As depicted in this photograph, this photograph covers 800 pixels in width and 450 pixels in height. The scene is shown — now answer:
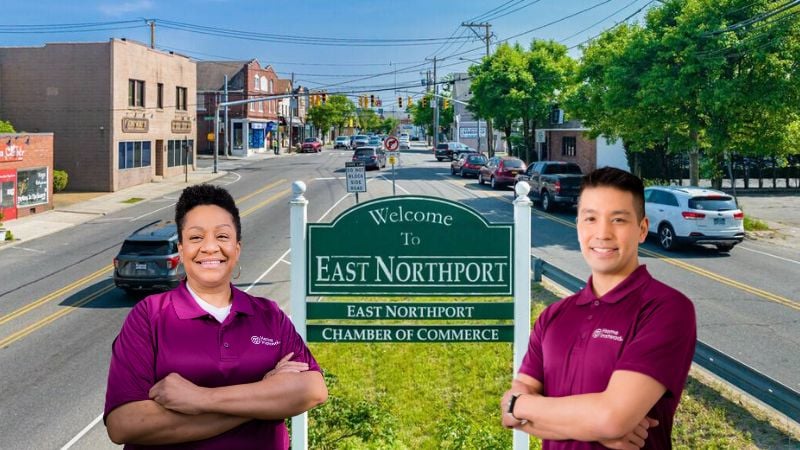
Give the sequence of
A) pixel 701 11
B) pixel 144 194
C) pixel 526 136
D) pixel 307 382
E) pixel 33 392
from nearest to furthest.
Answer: pixel 307 382, pixel 33 392, pixel 701 11, pixel 144 194, pixel 526 136

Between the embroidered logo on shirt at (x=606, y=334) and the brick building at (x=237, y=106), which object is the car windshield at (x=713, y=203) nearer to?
the embroidered logo on shirt at (x=606, y=334)

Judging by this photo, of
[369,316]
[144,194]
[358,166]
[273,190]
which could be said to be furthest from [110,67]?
[369,316]

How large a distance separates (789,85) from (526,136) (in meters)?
32.1

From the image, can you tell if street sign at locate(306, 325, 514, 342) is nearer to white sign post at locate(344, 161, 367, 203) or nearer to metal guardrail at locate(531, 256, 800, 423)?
metal guardrail at locate(531, 256, 800, 423)

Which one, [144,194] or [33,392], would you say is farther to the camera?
[144,194]

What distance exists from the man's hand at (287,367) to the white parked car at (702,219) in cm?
1981

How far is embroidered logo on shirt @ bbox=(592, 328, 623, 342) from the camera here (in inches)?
124

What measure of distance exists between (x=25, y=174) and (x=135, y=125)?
13.4 m

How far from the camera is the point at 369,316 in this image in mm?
6738

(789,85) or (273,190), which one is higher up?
(789,85)

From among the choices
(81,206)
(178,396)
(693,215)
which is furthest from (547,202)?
(178,396)

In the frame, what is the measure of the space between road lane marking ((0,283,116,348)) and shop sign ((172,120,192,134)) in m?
34.6

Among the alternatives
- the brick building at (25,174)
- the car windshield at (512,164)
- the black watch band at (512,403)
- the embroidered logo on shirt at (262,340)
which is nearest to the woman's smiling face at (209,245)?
the embroidered logo on shirt at (262,340)

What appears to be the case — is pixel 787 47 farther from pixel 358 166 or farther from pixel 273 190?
pixel 273 190
